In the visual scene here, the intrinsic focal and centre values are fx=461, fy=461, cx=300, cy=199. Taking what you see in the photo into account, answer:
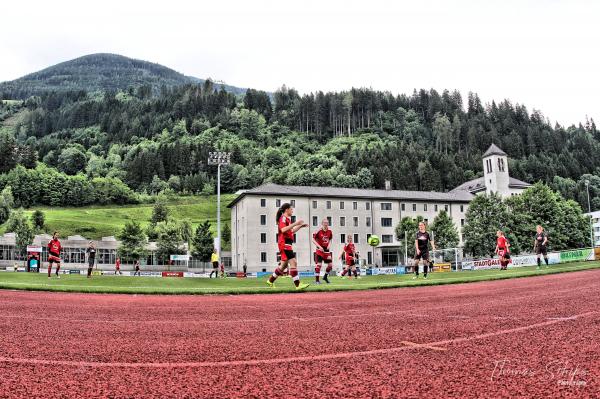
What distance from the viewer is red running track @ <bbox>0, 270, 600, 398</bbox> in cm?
396

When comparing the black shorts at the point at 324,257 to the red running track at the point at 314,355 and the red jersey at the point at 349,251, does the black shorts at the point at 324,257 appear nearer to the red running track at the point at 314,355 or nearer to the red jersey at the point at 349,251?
the red jersey at the point at 349,251

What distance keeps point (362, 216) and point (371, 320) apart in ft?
277

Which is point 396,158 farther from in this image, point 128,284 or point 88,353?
point 88,353

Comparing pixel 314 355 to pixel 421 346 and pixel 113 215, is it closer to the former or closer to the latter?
pixel 421 346

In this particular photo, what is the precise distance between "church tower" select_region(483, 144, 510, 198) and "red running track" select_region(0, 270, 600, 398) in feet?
339

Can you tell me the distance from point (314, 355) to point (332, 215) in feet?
278

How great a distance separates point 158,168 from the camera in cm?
19212

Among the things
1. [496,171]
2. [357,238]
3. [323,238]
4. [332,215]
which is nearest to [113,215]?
[332,215]

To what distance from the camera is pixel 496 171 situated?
105 meters

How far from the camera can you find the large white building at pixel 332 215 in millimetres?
83381

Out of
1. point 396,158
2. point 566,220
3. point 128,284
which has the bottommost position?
point 128,284

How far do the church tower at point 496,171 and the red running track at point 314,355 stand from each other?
10333 centimetres

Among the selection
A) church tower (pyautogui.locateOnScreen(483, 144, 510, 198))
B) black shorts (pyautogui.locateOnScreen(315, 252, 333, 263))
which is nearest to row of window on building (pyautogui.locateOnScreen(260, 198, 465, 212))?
church tower (pyautogui.locateOnScreen(483, 144, 510, 198))

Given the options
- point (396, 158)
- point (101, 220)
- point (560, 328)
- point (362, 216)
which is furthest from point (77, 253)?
point (396, 158)
